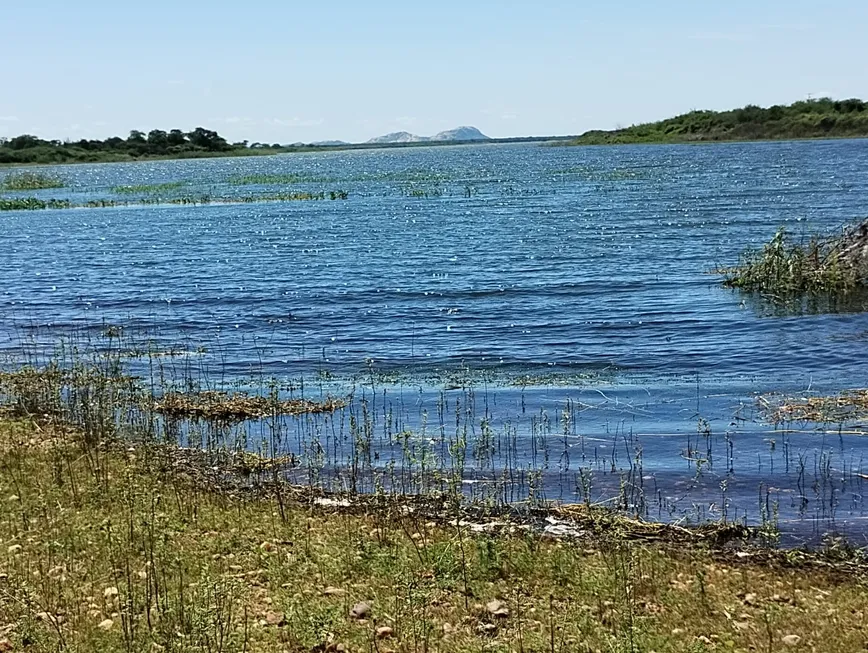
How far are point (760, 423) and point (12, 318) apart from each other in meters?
23.5

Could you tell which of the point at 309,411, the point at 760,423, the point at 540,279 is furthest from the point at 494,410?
the point at 540,279

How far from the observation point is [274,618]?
8.59 m

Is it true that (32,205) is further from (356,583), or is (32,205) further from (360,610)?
(360,610)

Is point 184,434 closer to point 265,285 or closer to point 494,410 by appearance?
point 494,410

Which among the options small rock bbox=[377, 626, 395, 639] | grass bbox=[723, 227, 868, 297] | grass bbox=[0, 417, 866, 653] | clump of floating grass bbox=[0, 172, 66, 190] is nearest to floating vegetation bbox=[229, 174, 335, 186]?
clump of floating grass bbox=[0, 172, 66, 190]

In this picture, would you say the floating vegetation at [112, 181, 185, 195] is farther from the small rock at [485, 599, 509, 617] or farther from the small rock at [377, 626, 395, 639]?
the small rock at [377, 626, 395, 639]

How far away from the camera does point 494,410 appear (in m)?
18.2

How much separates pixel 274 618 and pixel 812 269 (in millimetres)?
24936

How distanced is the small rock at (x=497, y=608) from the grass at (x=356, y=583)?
26 millimetres

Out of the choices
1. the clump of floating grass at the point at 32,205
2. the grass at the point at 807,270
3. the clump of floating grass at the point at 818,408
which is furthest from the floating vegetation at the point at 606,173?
the clump of floating grass at the point at 818,408

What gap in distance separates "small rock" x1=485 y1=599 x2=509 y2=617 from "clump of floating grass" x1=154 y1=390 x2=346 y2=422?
9100 mm

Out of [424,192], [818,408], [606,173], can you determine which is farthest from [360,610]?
[606,173]

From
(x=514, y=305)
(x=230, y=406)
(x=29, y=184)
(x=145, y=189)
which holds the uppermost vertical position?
(x=29, y=184)

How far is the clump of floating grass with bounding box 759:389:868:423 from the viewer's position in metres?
16.7
